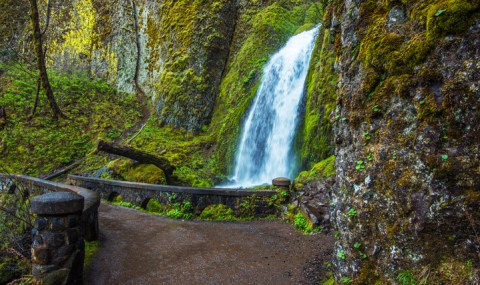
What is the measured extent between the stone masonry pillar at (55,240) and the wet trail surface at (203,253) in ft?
1.88

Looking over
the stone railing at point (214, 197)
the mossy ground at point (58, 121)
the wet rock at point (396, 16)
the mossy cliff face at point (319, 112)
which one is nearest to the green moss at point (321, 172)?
the stone railing at point (214, 197)

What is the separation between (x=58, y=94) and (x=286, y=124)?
51.6ft

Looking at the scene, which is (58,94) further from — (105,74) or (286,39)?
(286,39)

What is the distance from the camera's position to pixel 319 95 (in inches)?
416

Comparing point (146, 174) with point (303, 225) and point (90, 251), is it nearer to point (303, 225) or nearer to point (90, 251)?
point (90, 251)

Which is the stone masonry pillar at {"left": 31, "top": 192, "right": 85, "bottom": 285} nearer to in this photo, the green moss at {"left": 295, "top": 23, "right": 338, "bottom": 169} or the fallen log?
the fallen log

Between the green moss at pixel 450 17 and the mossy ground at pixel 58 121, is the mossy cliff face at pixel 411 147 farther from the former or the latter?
the mossy ground at pixel 58 121

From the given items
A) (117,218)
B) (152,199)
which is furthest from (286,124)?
(117,218)

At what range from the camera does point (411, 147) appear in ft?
10.1

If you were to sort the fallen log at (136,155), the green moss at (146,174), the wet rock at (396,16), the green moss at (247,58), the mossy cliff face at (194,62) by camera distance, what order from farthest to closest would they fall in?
the mossy cliff face at (194,62) → the green moss at (247,58) → the green moss at (146,174) → the fallen log at (136,155) → the wet rock at (396,16)

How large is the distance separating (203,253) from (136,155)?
6.41m

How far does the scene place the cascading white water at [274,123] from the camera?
11844mm

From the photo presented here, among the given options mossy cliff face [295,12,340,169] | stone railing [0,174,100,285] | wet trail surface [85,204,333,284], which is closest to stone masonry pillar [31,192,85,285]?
stone railing [0,174,100,285]

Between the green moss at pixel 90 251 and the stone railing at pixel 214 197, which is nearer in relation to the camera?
the green moss at pixel 90 251
